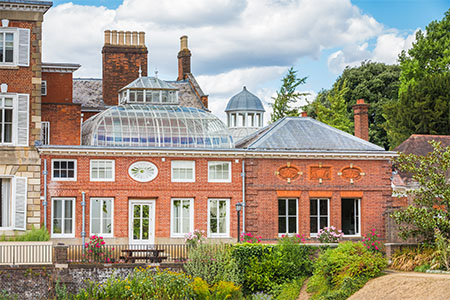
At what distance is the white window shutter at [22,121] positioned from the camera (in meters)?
33.6

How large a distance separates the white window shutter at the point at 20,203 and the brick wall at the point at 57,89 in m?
5.44

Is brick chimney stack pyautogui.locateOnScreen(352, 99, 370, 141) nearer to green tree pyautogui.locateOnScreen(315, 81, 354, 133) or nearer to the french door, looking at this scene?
the french door

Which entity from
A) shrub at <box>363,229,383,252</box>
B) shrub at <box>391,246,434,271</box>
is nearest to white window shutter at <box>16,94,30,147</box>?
shrub at <box>363,229,383,252</box>

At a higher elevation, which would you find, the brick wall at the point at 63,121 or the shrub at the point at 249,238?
the brick wall at the point at 63,121

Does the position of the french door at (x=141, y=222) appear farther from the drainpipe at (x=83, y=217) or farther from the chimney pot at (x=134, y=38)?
the chimney pot at (x=134, y=38)

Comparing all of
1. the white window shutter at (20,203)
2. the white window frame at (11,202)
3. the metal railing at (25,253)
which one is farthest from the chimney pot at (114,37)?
the metal railing at (25,253)

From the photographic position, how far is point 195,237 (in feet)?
112

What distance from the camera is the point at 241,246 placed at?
100 ft

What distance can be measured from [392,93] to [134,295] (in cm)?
4132

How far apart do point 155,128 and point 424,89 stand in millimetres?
25458

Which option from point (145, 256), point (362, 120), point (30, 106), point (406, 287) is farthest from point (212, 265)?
point (362, 120)

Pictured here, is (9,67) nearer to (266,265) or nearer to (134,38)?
(266,265)

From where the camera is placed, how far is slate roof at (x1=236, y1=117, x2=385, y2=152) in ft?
121

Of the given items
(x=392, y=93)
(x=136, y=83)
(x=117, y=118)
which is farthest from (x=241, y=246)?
(x=392, y=93)
